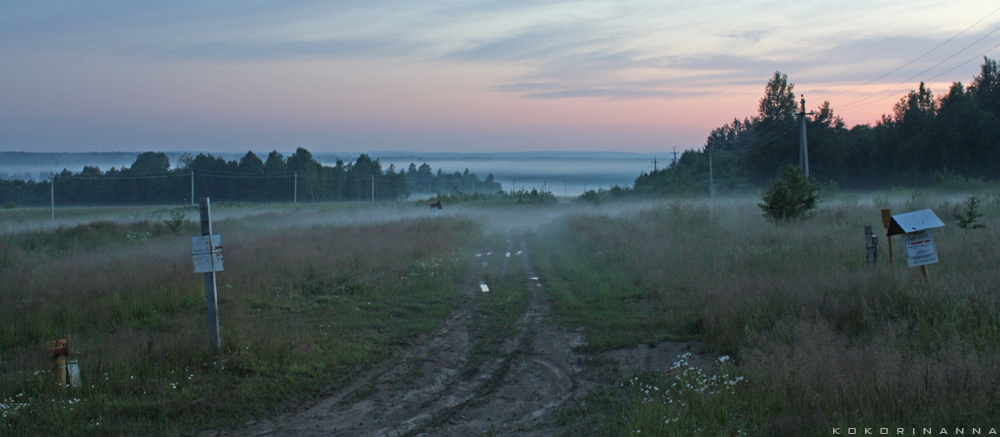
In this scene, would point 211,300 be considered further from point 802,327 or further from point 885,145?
point 885,145

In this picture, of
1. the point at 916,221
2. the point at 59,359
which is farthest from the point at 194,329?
the point at 916,221

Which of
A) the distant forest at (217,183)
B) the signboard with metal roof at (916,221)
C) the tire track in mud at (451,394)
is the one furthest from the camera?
the distant forest at (217,183)

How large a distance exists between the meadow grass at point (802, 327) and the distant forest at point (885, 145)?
29.5 meters

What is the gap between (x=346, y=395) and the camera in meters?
6.64

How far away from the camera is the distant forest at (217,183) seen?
84.2 metres

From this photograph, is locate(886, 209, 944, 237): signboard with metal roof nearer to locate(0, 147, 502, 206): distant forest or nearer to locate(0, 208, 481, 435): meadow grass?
locate(0, 208, 481, 435): meadow grass

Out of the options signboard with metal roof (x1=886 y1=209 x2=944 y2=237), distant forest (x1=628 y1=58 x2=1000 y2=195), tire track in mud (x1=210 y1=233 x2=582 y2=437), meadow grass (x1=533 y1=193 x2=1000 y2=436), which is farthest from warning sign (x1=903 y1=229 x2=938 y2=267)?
distant forest (x1=628 y1=58 x2=1000 y2=195)

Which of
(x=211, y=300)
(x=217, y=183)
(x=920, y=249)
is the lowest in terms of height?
(x=211, y=300)

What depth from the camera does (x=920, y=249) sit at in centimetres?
819

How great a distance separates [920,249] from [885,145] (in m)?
59.1

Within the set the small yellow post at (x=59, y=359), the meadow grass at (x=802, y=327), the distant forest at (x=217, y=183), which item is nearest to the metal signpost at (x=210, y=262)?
the small yellow post at (x=59, y=359)

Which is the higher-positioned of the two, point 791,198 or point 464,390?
point 791,198

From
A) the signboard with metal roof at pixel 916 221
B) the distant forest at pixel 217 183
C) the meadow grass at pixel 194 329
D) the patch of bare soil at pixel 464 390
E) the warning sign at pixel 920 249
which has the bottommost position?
the patch of bare soil at pixel 464 390

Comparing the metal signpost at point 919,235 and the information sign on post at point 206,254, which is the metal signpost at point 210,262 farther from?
the metal signpost at point 919,235
